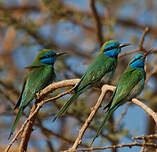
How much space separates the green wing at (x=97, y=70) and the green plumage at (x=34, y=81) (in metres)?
0.37

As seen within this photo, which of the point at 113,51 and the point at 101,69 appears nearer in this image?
the point at 101,69

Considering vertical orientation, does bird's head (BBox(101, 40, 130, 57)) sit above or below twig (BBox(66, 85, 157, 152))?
above

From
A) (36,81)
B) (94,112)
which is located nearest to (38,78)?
(36,81)

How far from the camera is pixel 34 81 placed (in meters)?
2.98

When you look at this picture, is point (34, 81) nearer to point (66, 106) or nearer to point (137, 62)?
point (66, 106)

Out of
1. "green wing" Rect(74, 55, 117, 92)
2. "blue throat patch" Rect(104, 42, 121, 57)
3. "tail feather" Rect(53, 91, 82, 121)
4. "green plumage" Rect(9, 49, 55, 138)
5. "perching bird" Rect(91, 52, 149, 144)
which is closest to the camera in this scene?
"tail feather" Rect(53, 91, 82, 121)

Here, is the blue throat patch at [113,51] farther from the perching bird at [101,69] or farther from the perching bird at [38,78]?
the perching bird at [38,78]

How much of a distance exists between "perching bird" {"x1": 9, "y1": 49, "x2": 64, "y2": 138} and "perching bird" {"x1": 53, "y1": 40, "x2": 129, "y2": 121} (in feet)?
1.21

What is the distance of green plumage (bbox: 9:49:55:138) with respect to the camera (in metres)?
2.89

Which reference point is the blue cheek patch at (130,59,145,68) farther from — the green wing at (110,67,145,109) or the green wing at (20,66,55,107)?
the green wing at (20,66,55,107)

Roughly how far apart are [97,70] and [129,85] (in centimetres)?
32

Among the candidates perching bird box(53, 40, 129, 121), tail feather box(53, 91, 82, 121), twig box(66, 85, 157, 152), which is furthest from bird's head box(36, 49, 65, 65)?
twig box(66, 85, 157, 152)

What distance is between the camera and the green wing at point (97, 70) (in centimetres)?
266

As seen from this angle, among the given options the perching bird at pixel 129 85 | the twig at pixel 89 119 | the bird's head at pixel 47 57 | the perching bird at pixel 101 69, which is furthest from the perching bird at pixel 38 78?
the twig at pixel 89 119
